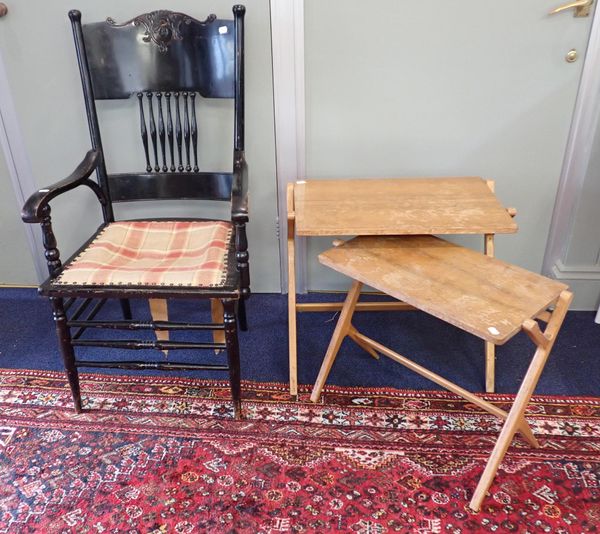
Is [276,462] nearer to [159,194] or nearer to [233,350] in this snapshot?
[233,350]

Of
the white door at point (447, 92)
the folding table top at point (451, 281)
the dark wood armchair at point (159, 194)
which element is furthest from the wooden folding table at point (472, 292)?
the white door at point (447, 92)

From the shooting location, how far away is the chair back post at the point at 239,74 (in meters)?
1.59

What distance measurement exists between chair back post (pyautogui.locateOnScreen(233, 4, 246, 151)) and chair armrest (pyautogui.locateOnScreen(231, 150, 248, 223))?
0.21ft

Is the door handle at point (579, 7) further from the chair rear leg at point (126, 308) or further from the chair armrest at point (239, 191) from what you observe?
the chair rear leg at point (126, 308)

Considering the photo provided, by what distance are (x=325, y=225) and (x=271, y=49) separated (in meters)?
0.76

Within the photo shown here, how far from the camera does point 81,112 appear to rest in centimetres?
193

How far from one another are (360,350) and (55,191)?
1.14 meters

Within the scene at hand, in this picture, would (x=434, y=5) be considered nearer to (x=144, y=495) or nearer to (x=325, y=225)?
(x=325, y=225)

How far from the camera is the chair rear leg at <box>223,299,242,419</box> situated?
1424 millimetres

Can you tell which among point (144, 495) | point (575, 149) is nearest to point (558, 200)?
point (575, 149)

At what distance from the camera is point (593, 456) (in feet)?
4.75

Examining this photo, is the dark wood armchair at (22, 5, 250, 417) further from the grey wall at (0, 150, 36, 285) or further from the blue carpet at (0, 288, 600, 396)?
the grey wall at (0, 150, 36, 285)

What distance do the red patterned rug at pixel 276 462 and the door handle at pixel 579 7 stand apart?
1254mm

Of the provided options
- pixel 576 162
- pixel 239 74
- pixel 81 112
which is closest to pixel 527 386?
pixel 576 162
